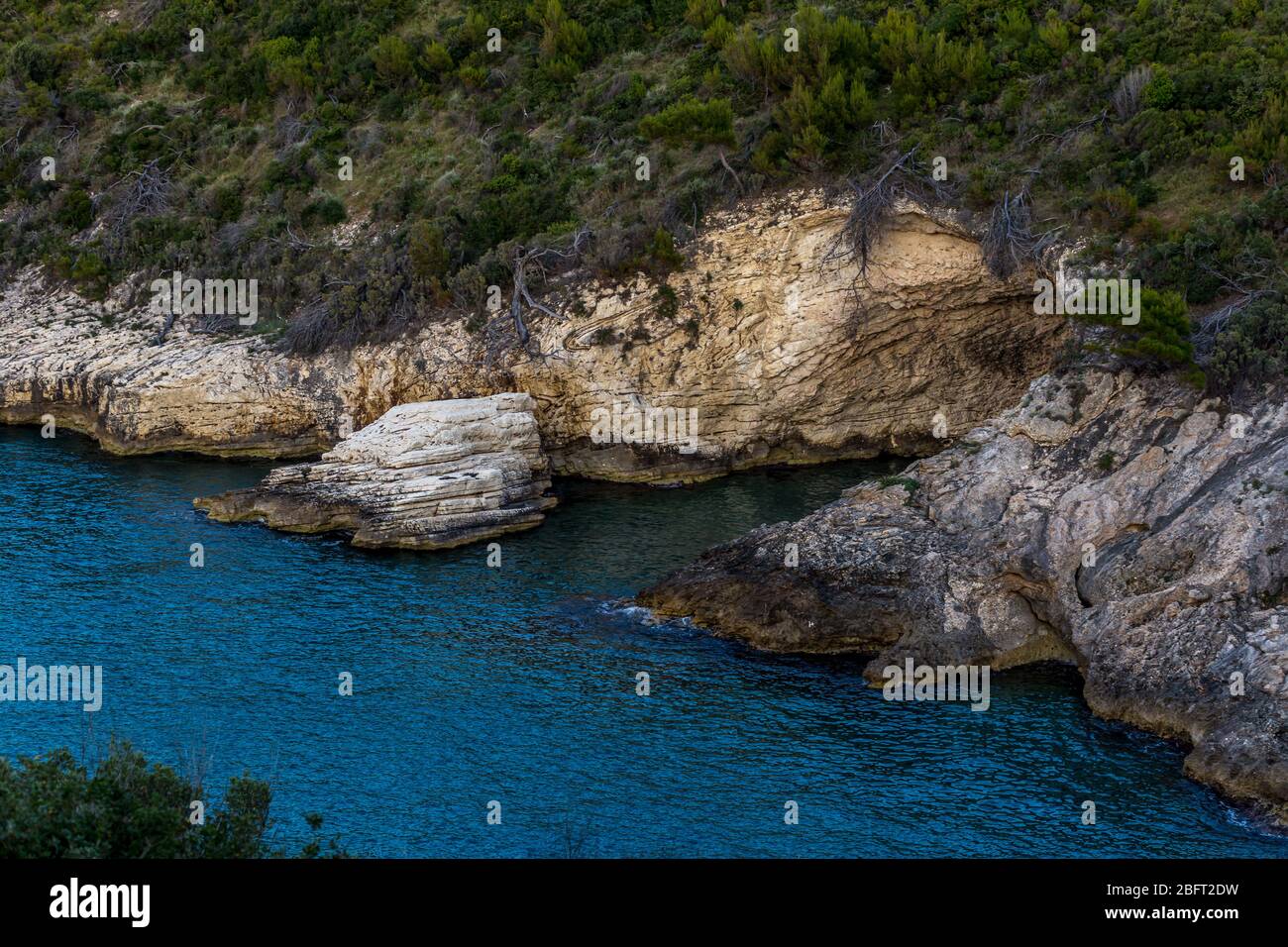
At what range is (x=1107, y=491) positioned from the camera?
101ft

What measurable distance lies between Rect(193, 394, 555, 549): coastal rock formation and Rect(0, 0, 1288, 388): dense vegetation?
7306 mm

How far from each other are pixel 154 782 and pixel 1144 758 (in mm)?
17021

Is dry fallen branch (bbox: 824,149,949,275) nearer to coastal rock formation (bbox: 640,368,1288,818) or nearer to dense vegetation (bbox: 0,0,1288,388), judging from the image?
dense vegetation (bbox: 0,0,1288,388)

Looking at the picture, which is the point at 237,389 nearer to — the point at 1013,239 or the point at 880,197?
the point at 880,197

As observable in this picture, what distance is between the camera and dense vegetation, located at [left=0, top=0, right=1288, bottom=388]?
38.4 meters

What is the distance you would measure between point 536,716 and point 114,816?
11320 millimetres

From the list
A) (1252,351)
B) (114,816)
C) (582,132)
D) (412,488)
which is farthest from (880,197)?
(114,816)

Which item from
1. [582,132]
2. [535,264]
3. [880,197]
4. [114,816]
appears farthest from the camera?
[582,132]

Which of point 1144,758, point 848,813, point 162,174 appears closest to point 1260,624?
point 1144,758

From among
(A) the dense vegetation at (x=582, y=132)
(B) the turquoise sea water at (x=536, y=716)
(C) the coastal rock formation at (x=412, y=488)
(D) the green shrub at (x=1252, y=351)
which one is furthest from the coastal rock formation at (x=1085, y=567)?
(C) the coastal rock formation at (x=412, y=488)

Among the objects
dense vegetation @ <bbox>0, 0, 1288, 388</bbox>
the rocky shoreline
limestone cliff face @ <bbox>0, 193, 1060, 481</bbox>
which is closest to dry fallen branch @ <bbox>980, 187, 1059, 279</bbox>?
dense vegetation @ <bbox>0, 0, 1288, 388</bbox>

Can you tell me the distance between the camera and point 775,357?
144ft

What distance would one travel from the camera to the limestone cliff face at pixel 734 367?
42625 millimetres

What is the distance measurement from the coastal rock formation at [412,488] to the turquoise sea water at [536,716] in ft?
3.16
